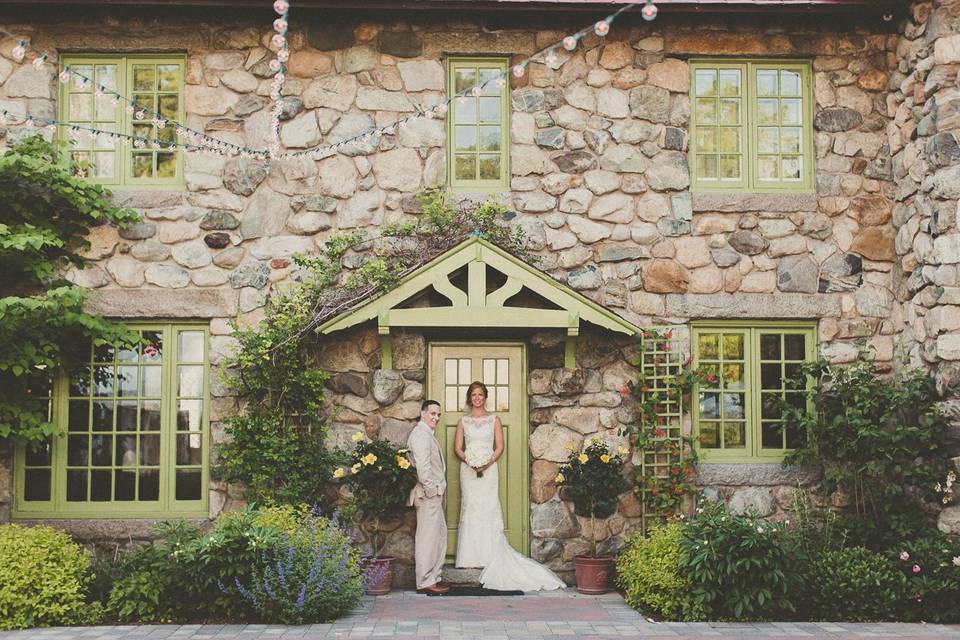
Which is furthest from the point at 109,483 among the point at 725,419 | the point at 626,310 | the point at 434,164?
the point at 725,419

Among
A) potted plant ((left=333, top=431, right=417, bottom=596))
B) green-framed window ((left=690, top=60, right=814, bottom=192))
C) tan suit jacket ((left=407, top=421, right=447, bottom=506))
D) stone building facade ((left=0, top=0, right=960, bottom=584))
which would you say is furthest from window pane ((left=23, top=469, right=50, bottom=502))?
green-framed window ((left=690, top=60, right=814, bottom=192))

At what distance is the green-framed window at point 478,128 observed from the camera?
31.4 ft

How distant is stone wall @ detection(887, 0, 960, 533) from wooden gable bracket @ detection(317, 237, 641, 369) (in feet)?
9.35

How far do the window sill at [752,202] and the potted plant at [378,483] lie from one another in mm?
3584

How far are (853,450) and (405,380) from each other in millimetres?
3989

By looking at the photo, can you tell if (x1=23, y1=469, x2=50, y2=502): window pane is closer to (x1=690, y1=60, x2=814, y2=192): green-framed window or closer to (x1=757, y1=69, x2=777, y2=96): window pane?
(x1=690, y1=60, x2=814, y2=192): green-framed window

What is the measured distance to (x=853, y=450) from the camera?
8.91 m

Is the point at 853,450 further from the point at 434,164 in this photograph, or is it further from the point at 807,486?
the point at 434,164

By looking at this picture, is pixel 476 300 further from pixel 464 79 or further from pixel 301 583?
pixel 301 583

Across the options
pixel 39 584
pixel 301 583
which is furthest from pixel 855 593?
pixel 39 584

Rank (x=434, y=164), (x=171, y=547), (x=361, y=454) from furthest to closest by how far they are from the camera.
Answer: (x=434, y=164), (x=361, y=454), (x=171, y=547)

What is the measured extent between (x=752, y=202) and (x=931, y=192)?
1530 mm

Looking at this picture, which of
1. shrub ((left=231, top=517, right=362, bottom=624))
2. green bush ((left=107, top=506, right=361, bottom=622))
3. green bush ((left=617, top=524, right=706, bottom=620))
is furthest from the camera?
green bush ((left=617, top=524, right=706, bottom=620))

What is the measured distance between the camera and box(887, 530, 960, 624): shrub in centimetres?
788
